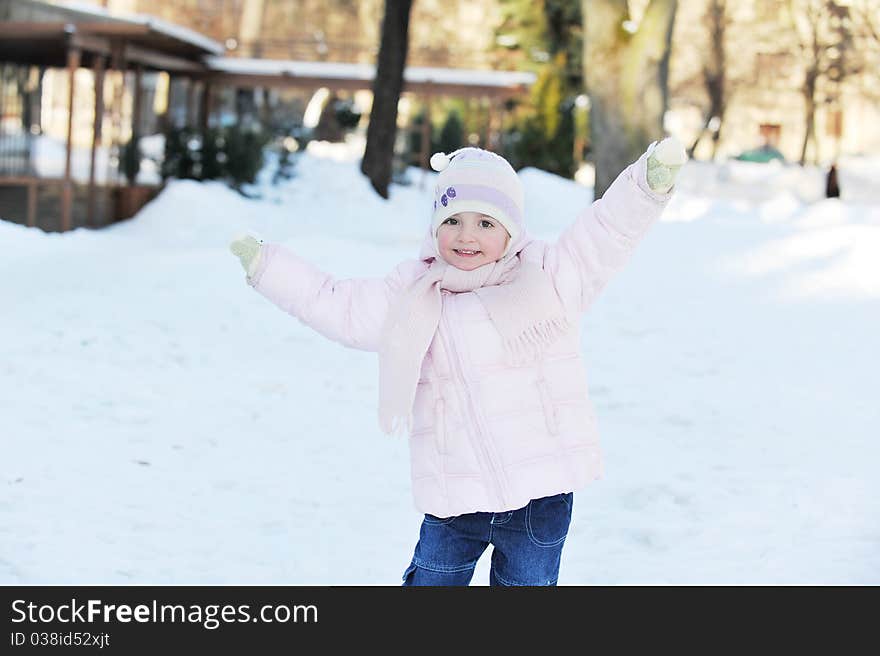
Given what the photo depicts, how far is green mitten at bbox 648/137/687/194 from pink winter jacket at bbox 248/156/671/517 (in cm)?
3

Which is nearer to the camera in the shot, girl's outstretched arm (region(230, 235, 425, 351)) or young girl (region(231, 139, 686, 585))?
young girl (region(231, 139, 686, 585))

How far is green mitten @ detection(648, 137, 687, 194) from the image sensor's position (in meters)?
3.35

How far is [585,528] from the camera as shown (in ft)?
19.3

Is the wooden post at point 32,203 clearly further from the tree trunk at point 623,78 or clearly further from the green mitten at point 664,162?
the green mitten at point 664,162

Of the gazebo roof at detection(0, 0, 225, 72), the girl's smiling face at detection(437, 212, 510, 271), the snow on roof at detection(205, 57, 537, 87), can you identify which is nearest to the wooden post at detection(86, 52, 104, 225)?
the gazebo roof at detection(0, 0, 225, 72)

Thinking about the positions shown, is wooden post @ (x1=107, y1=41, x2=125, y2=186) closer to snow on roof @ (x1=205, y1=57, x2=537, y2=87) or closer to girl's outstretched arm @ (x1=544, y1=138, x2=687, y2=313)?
snow on roof @ (x1=205, y1=57, x2=537, y2=87)

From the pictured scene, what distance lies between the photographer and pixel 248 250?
3.54m

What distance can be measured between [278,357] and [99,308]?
192 cm

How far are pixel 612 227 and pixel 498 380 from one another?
476mm

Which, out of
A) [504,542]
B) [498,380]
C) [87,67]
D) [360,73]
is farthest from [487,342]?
[360,73]

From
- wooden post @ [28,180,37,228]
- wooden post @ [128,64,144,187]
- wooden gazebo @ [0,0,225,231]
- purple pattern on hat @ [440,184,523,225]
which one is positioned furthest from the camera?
wooden post @ [128,64,144,187]

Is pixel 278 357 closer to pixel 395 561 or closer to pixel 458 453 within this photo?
pixel 395 561

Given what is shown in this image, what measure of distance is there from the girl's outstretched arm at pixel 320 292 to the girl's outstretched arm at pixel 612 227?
15.5 inches

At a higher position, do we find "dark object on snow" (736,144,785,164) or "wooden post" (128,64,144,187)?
"wooden post" (128,64,144,187)
